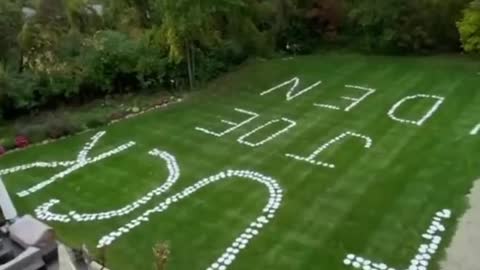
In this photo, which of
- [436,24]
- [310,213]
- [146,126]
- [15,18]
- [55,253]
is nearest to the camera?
[55,253]

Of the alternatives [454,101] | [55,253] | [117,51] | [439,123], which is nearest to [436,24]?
[454,101]

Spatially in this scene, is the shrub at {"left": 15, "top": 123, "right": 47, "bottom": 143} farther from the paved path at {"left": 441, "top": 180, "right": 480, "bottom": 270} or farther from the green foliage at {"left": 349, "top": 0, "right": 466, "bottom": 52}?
the green foliage at {"left": 349, "top": 0, "right": 466, "bottom": 52}

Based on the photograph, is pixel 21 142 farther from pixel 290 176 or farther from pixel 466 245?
pixel 466 245

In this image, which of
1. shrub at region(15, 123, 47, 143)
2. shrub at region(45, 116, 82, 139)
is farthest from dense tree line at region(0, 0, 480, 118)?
shrub at region(45, 116, 82, 139)

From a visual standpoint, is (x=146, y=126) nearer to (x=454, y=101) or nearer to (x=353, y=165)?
(x=353, y=165)

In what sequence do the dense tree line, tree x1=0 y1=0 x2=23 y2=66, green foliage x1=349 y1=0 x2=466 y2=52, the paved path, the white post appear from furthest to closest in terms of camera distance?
green foliage x1=349 y1=0 x2=466 y2=52 → tree x1=0 y1=0 x2=23 y2=66 → the dense tree line → the white post → the paved path

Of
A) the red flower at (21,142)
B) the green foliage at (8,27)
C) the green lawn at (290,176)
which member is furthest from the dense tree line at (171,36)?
the green lawn at (290,176)
